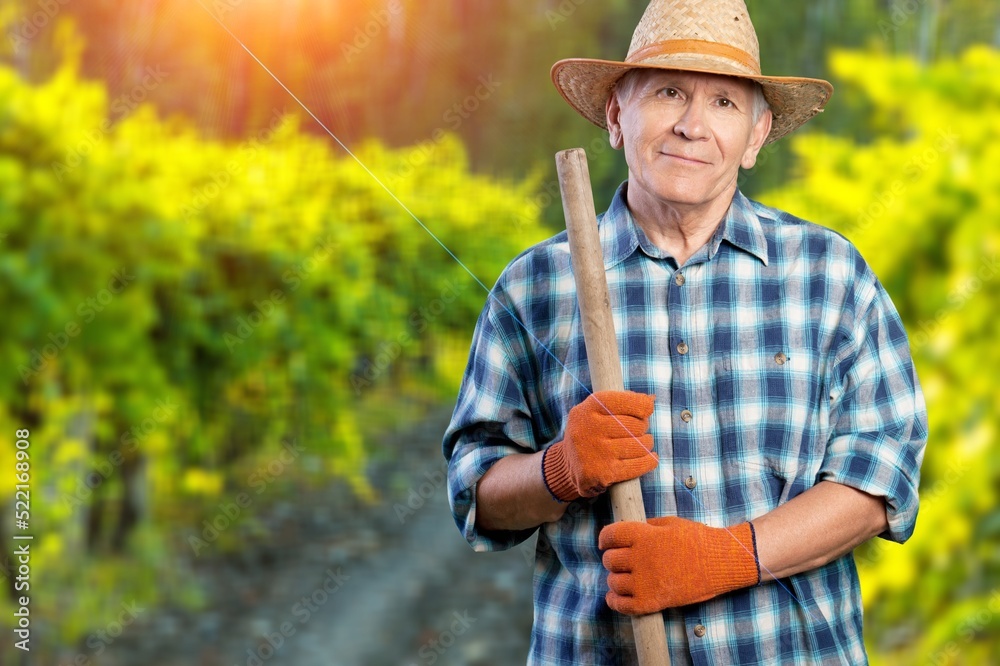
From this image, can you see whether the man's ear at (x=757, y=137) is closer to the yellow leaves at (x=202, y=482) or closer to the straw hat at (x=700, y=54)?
the straw hat at (x=700, y=54)

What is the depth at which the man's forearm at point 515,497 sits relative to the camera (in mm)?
1646

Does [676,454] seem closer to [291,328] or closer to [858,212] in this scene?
[858,212]

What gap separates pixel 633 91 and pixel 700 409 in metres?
0.52

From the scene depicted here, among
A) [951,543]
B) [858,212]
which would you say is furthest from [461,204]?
[951,543]

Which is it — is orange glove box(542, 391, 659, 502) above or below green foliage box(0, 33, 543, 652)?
below

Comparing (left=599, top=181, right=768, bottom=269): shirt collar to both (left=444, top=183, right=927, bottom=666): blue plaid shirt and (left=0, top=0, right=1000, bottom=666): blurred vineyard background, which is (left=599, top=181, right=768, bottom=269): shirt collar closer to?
(left=444, top=183, right=927, bottom=666): blue plaid shirt

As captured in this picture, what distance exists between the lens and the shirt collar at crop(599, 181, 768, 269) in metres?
1.73

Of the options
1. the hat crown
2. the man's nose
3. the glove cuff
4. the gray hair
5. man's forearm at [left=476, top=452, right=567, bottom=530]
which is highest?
the hat crown

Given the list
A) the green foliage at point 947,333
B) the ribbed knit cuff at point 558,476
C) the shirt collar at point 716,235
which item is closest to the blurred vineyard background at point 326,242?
the green foliage at point 947,333

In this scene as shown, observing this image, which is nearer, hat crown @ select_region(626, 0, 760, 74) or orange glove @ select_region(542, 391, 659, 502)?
orange glove @ select_region(542, 391, 659, 502)

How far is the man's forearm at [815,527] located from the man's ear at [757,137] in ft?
1.73

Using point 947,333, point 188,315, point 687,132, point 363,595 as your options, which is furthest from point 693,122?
point 363,595

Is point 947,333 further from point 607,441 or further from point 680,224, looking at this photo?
point 607,441

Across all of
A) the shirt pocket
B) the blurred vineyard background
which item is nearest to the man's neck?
the shirt pocket
